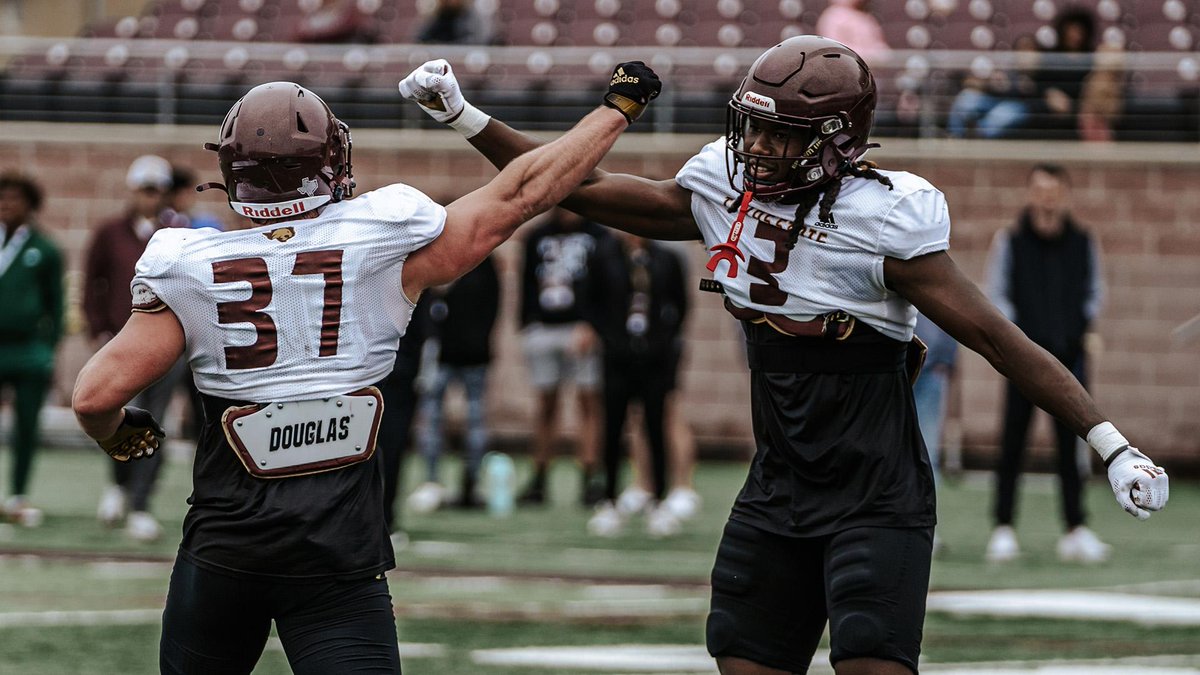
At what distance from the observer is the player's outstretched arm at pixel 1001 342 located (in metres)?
4.28

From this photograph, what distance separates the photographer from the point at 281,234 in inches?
156

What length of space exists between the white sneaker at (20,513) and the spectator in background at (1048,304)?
5.55m

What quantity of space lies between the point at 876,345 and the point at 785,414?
27 centimetres

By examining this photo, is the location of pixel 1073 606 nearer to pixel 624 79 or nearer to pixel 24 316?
pixel 624 79

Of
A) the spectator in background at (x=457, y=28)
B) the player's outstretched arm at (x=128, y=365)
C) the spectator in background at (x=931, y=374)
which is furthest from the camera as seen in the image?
the spectator in background at (x=457, y=28)

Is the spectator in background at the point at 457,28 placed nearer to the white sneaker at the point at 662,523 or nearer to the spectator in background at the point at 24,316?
the spectator in background at the point at 24,316

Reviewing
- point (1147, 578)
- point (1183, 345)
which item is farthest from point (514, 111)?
point (1147, 578)

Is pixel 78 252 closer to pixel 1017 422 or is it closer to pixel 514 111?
pixel 514 111

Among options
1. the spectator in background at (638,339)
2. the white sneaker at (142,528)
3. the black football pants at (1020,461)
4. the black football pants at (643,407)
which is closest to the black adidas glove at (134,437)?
the white sneaker at (142,528)

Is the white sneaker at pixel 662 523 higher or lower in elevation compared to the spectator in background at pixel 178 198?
lower

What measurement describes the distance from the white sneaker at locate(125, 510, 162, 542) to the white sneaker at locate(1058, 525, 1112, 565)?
198 inches

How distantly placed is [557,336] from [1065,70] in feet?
18.6

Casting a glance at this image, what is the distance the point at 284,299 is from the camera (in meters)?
3.91

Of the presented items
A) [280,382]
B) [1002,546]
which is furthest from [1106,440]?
[1002,546]
